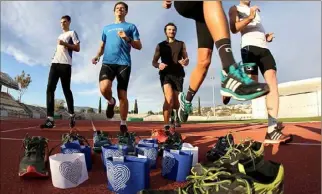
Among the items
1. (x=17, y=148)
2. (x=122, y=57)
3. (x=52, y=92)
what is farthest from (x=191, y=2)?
(x=52, y=92)

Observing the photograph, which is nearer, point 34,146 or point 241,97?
point 241,97

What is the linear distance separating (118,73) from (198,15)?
80.9 inches

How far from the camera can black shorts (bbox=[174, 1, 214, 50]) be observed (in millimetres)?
2211

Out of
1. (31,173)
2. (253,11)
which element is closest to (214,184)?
(31,173)

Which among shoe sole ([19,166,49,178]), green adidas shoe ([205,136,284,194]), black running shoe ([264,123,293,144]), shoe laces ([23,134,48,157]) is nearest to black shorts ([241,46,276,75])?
black running shoe ([264,123,293,144])

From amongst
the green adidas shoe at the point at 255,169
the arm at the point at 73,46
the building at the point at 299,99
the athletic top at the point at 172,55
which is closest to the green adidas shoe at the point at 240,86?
the green adidas shoe at the point at 255,169

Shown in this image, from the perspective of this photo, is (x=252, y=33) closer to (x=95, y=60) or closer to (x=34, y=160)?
(x=95, y=60)

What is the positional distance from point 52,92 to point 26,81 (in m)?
48.0

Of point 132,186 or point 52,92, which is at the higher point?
point 52,92

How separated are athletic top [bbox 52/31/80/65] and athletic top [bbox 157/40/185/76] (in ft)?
5.72

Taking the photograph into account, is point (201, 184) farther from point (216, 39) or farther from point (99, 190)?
point (216, 39)

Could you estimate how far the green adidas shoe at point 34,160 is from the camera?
182cm

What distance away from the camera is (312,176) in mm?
1874

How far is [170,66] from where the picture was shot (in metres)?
4.98
